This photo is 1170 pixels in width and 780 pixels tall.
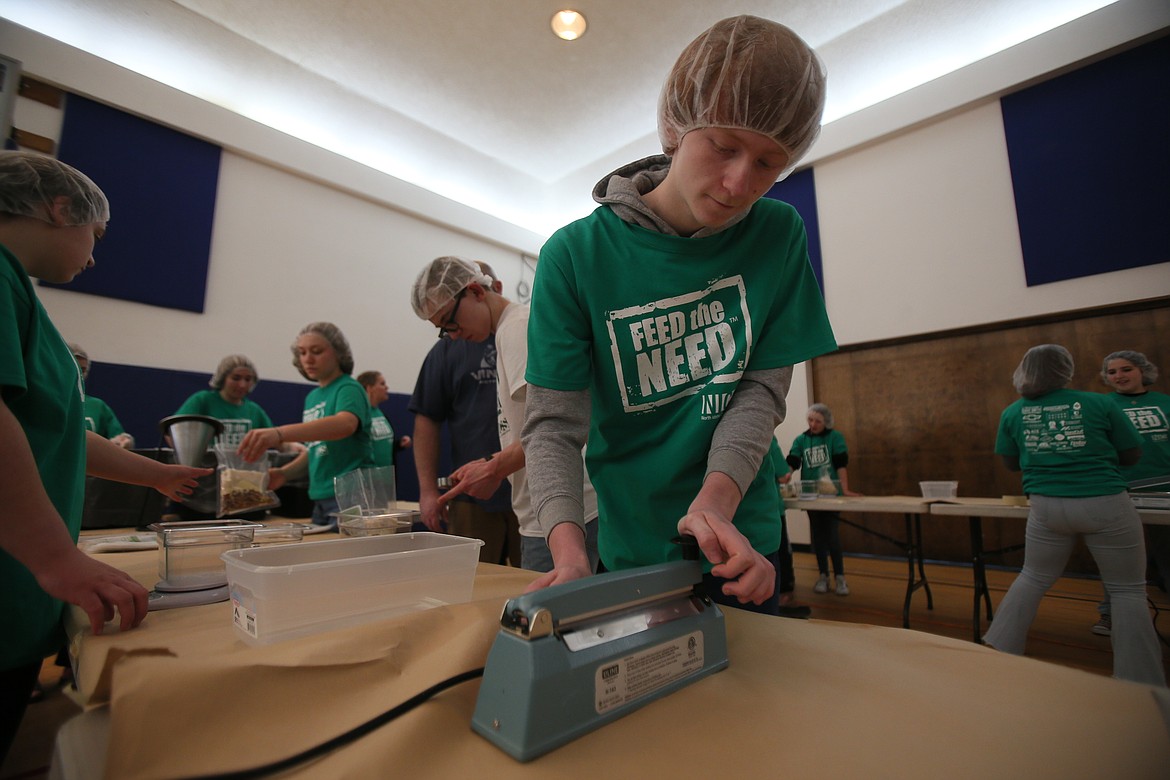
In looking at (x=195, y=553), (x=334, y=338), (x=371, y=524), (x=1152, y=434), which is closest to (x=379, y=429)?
(x=334, y=338)

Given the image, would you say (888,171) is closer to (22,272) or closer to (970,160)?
(970,160)

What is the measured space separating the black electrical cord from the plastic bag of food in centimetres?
142

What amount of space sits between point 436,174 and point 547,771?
234 inches

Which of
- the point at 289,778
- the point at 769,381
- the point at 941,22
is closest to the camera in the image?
the point at 289,778

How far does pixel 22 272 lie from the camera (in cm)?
74

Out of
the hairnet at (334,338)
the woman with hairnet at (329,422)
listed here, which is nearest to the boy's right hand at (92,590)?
the woman with hairnet at (329,422)

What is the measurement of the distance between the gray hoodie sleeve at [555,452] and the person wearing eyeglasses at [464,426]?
3.34 feet

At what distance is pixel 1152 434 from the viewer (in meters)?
2.89

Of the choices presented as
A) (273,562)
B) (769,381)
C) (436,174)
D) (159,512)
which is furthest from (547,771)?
(436,174)

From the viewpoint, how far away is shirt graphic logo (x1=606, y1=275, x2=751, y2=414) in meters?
0.83

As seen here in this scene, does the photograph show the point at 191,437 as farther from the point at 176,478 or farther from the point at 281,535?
the point at 281,535

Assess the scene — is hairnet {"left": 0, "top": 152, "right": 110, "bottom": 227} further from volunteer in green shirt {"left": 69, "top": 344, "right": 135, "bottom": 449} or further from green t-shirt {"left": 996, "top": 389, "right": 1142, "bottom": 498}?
green t-shirt {"left": 996, "top": 389, "right": 1142, "bottom": 498}

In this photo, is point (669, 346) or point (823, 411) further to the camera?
point (823, 411)

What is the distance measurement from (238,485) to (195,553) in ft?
2.77
